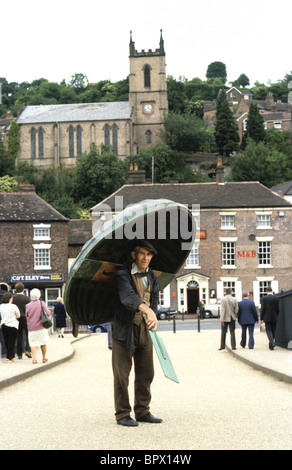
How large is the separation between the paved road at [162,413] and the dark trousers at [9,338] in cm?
133

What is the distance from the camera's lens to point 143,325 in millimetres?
7934

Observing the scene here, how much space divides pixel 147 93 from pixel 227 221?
62633 millimetres

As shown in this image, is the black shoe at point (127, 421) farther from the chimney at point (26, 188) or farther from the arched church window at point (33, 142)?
the arched church window at point (33, 142)

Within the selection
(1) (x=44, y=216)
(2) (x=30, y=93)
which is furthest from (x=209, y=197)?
(2) (x=30, y=93)

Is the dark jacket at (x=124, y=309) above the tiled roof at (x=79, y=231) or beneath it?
beneath

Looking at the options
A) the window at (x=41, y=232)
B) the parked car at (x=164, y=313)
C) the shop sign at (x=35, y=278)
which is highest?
the window at (x=41, y=232)

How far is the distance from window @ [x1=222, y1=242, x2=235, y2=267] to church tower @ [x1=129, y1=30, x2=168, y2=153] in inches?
2329

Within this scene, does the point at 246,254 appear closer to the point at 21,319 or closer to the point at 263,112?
the point at 21,319

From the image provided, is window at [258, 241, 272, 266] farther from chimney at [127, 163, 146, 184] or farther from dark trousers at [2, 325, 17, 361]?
dark trousers at [2, 325, 17, 361]

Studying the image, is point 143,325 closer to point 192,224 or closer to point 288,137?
point 192,224

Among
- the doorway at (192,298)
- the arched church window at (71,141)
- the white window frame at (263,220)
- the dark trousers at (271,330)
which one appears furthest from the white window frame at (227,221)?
the arched church window at (71,141)

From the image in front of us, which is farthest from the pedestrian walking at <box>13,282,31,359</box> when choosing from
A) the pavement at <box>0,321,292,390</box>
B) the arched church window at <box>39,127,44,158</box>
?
the arched church window at <box>39,127,44,158</box>

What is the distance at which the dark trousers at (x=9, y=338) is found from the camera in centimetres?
1588

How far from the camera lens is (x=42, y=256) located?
51.5 m
